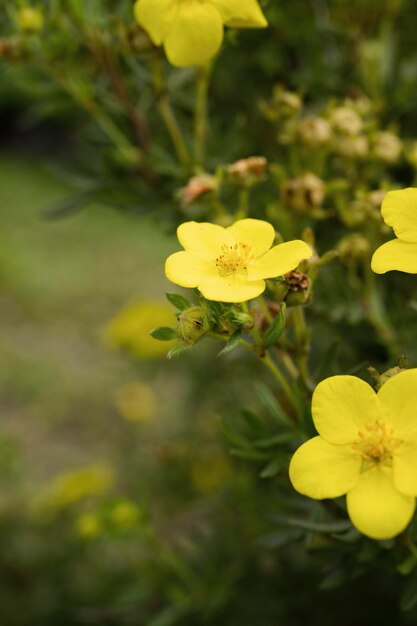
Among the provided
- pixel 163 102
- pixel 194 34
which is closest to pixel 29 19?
pixel 163 102

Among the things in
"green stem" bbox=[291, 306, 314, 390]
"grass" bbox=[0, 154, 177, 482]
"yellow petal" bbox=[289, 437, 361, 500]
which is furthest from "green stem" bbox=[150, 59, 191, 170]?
"grass" bbox=[0, 154, 177, 482]

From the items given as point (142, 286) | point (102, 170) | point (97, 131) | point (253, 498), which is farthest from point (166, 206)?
point (142, 286)

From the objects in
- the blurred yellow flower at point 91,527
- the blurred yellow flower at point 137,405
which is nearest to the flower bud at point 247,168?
the blurred yellow flower at point 91,527

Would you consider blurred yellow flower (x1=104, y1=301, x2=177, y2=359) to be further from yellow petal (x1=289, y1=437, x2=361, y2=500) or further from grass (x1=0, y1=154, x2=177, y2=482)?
grass (x1=0, y1=154, x2=177, y2=482)

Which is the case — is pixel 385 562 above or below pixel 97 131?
below

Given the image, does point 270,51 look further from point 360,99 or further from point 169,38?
point 169,38

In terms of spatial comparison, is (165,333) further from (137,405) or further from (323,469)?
(137,405)
